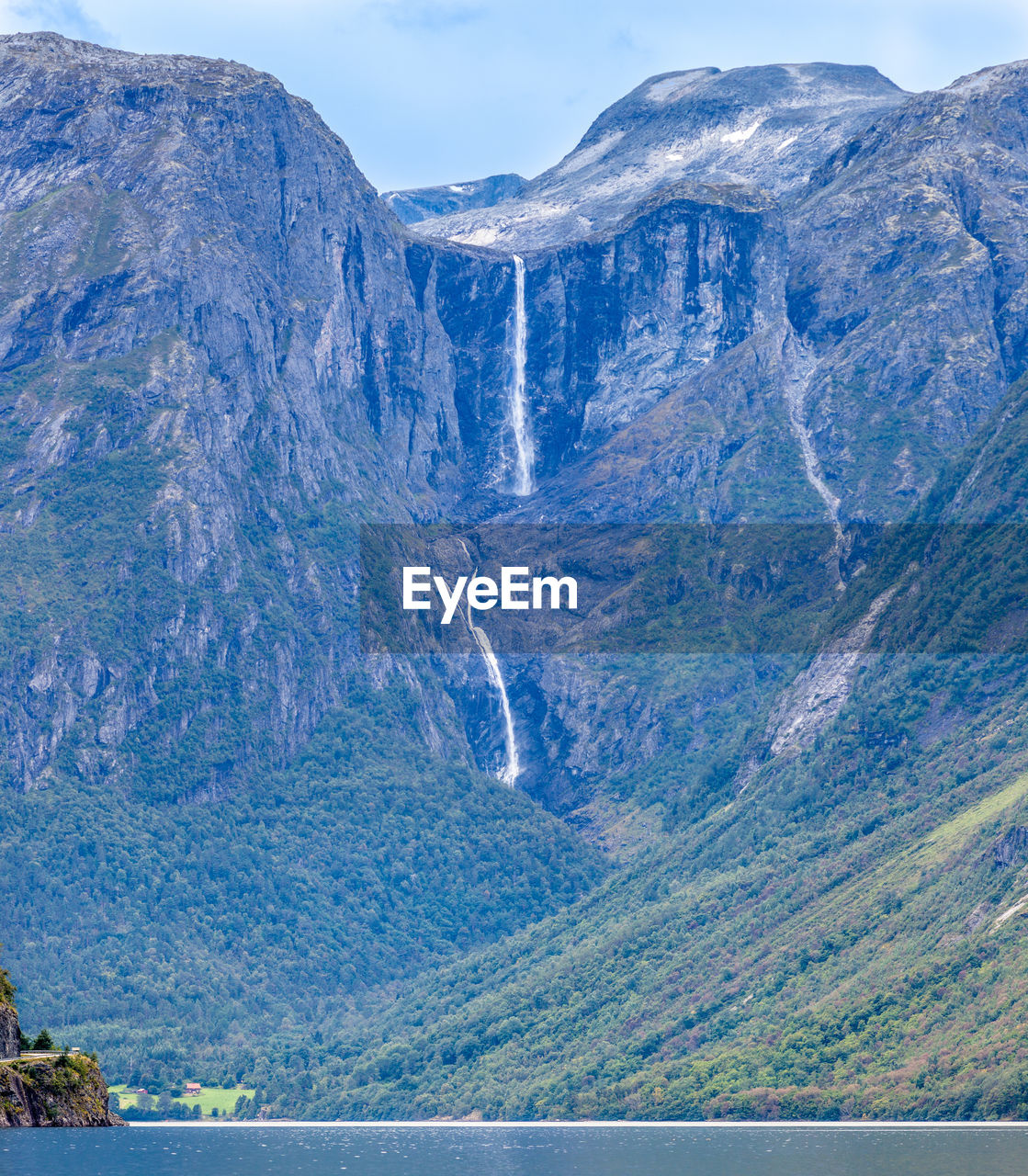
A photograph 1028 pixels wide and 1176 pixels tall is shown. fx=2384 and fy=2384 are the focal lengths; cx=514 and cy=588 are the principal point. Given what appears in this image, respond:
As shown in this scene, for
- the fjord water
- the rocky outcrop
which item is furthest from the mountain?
the fjord water

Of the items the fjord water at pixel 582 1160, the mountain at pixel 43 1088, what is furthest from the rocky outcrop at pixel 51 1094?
the fjord water at pixel 582 1160

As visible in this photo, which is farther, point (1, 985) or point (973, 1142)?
point (973, 1142)

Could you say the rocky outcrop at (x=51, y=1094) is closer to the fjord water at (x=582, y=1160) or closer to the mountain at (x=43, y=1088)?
the mountain at (x=43, y=1088)

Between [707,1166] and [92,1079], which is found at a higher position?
[92,1079]

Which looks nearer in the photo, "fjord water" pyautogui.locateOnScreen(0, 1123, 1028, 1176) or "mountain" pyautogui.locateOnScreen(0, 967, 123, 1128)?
"mountain" pyautogui.locateOnScreen(0, 967, 123, 1128)

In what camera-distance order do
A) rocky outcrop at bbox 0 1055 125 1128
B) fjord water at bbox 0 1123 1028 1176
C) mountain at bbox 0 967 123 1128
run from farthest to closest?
fjord water at bbox 0 1123 1028 1176
mountain at bbox 0 967 123 1128
rocky outcrop at bbox 0 1055 125 1128

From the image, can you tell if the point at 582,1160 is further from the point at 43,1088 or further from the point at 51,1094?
the point at 43,1088

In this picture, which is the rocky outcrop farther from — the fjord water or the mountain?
the fjord water

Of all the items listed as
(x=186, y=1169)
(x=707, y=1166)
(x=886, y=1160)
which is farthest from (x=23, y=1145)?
(x=886, y=1160)

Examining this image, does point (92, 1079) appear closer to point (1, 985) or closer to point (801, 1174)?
point (1, 985)

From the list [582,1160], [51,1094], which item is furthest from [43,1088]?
[582,1160]
